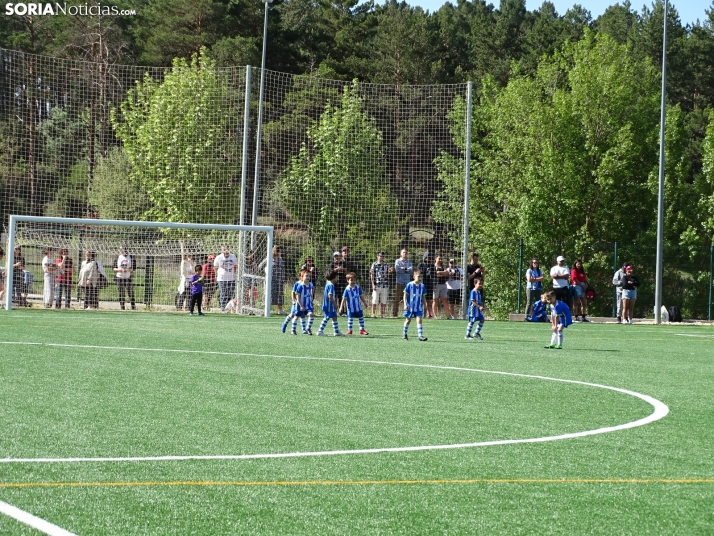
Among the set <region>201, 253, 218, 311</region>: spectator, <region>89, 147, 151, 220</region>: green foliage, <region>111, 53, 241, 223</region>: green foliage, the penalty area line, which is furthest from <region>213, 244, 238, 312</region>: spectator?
the penalty area line

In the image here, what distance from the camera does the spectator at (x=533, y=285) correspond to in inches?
1088

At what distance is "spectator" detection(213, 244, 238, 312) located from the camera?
26062mm

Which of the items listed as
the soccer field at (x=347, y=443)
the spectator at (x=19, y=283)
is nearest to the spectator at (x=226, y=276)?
the spectator at (x=19, y=283)

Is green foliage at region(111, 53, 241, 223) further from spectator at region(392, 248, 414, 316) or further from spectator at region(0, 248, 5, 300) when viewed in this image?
spectator at region(0, 248, 5, 300)

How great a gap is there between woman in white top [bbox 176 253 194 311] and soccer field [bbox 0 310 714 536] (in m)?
11.6

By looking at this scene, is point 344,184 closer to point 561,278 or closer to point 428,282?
point 428,282

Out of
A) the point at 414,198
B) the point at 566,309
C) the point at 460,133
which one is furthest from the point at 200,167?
the point at 566,309

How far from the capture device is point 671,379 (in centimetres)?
1211

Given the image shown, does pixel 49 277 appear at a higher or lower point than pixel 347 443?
higher

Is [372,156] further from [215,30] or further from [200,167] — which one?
[215,30]

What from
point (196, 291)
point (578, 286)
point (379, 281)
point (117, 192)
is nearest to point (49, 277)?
point (196, 291)

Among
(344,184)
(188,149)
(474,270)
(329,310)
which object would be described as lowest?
(329,310)

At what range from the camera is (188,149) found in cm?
3316

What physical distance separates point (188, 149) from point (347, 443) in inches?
1067
